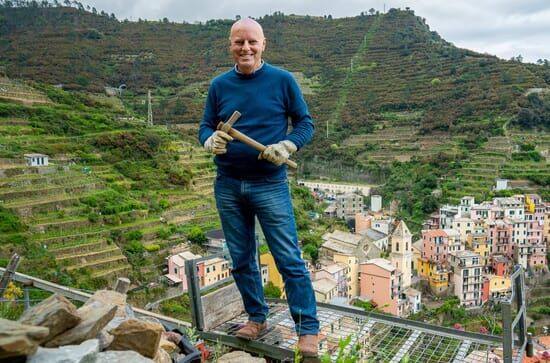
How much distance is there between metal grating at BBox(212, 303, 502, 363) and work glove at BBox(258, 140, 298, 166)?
701 mm

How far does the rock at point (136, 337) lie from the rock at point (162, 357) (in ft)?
0.36

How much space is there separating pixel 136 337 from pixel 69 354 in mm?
341

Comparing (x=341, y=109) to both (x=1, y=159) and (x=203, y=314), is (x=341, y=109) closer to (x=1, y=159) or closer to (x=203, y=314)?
(x=1, y=159)

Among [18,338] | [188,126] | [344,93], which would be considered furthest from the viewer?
[344,93]

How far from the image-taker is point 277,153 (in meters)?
1.64

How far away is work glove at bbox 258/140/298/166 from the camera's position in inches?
64.5

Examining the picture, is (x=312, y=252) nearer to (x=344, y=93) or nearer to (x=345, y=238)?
(x=345, y=238)

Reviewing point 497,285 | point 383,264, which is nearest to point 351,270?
point 383,264

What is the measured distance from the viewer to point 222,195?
1866 millimetres

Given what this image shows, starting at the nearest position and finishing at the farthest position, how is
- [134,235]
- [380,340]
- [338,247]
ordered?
[380,340], [134,235], [338,247]

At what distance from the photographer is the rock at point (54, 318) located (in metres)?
1.22

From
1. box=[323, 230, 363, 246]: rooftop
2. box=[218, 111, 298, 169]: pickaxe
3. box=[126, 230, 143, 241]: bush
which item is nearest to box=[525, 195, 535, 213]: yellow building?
box=[323, 230, 363, 246]: rooftop

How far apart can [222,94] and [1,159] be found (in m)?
16.6

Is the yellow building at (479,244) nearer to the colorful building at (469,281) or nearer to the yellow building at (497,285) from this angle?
the yellow building at (497,285)
